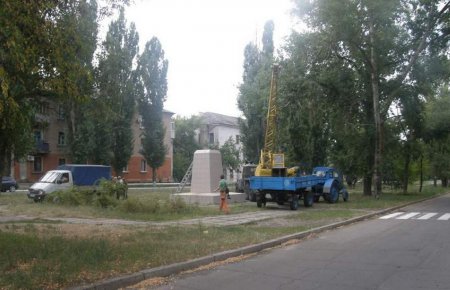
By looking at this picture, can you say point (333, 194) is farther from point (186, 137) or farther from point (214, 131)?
point (214, 131)

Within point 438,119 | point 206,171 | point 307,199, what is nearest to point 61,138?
point 206,171

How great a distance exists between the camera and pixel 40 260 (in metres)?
8.78

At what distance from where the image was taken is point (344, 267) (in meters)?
9.20

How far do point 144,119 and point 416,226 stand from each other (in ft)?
138

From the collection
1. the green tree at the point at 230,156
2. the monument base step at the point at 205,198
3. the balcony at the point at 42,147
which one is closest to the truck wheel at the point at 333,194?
the monument base step at the point at 205,198

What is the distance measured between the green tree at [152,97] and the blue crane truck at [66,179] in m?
22.9

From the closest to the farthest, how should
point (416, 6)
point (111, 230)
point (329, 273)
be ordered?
point (329, 273), point (111, 230), point (416, 6)

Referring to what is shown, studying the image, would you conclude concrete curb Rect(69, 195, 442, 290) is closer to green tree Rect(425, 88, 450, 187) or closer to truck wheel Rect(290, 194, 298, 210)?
truck wheel Rect(290, 194, 298, 210)

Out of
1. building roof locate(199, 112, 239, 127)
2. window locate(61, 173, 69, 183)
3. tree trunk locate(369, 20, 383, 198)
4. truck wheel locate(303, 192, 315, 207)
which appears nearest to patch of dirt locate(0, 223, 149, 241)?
truck wheel locate(303, 192, 315, 207)

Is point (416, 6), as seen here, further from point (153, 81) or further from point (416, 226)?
point (153, 81)

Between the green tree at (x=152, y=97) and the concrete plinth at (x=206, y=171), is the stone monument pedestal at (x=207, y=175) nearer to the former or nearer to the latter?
the concrete plinth at (x=206, y=171)

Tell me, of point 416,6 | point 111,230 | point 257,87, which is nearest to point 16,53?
point 111,230

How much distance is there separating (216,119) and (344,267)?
74.4 metres

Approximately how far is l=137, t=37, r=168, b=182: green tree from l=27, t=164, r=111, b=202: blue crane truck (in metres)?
22.9
